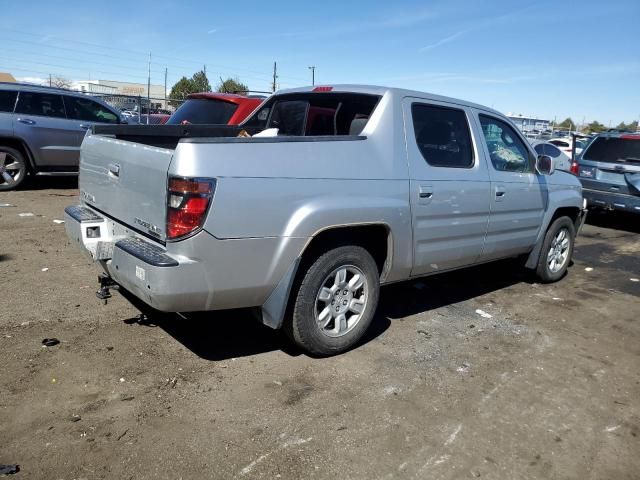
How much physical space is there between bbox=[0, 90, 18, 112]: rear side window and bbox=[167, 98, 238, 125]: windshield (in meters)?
3.12

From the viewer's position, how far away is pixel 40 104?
9594 millimetres

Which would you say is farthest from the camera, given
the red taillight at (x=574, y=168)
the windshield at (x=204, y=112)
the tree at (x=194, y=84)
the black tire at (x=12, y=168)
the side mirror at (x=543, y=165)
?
the tree at (x=194, y=84)

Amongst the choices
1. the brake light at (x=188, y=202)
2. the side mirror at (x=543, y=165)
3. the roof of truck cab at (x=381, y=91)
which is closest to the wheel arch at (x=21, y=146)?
the roof of truck cab at (x=381, y=91)

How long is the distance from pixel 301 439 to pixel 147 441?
0.80m

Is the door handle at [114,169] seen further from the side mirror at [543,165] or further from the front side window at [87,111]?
the front side window at [87,111]

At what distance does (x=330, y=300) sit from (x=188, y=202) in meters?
1.28

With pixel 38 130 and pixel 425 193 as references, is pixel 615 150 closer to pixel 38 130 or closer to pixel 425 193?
pixel 425 193

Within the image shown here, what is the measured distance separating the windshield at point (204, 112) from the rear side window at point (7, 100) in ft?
10.2

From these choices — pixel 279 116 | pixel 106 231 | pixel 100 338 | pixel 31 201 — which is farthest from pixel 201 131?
pixel 31 201

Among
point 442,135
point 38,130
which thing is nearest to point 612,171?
point 442,135

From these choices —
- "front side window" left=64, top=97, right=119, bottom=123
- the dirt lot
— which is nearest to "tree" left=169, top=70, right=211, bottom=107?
"front side window" left=64, top=97, right=119, bottom=123

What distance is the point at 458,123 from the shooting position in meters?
4.75

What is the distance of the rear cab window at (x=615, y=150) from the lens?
9695 millimetres

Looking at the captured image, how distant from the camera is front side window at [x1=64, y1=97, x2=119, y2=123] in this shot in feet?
32.8
